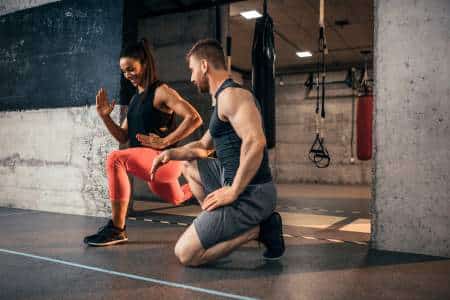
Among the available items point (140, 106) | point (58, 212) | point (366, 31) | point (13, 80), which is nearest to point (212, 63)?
point (140, 106)

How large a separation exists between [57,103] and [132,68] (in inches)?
83.5

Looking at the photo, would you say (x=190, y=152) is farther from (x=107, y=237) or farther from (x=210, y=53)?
(x=107, y=237)

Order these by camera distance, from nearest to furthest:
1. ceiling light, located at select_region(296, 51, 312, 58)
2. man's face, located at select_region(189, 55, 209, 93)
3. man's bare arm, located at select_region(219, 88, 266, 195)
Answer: man's bare arm, located at select_region(219, 88, 266, 195), man's face, located at select_region(189, 55, 209, 93), ceiling light, located at select_region(296, 51, 312, 58)

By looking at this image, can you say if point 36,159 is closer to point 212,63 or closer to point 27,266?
point 27,266

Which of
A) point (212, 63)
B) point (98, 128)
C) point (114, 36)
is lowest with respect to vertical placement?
point (98, 128)

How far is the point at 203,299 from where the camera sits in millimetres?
1966

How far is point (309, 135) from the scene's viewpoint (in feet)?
41.0

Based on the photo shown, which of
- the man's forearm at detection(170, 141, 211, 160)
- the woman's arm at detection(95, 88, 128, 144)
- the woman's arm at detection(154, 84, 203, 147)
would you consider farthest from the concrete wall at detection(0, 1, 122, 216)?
the man's forearm at detection(170, 141, 211, 160)

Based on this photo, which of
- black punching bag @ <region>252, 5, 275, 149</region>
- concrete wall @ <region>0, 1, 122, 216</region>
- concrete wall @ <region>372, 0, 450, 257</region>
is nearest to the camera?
concrete wall @ <region>372, 0, 450, 257</region>

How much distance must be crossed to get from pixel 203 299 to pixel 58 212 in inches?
131

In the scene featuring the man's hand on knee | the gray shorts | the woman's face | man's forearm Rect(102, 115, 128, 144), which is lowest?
the gray shorts

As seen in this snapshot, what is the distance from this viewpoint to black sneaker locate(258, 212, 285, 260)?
8.70ft

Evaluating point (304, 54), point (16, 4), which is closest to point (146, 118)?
point (16, 4)

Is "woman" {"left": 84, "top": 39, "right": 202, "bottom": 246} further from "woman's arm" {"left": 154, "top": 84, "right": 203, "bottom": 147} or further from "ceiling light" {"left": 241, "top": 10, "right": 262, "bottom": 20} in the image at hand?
"ceiling light" {"left": 241, "top": 10, "right": 262, "bottom": 20}
